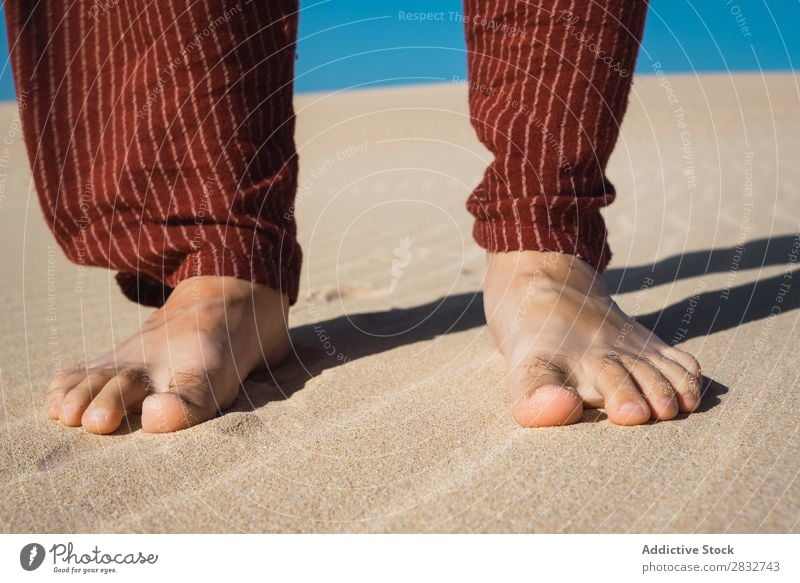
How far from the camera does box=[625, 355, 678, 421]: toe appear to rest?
44.0 inches

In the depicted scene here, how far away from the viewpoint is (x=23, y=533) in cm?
91

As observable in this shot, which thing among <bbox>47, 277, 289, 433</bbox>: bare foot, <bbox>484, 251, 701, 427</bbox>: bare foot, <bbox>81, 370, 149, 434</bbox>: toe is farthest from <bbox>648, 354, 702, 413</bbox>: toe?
<bbox>81, 370, 149, 434</bbox>: toe

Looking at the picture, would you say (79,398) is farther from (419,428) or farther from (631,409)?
(631,409)

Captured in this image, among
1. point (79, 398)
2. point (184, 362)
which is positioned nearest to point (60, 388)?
point (79, 398)

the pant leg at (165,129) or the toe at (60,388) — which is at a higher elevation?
the pant leg at (165,129)

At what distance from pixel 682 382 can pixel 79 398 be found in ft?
3.30

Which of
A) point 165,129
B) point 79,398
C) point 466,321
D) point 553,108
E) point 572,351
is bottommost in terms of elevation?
point 466,321

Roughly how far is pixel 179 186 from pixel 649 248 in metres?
1.77

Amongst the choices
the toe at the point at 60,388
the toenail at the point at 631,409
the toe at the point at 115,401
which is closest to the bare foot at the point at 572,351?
the toenail at the point at 631,409

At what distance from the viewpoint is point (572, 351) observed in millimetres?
1275

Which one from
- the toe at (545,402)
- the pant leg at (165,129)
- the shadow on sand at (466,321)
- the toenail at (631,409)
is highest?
the pant leg at (165,129)

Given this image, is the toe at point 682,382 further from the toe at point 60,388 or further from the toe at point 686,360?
the toe at point 60,388

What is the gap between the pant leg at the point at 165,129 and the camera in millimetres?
1499

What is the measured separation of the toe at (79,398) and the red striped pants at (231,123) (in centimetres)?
30
